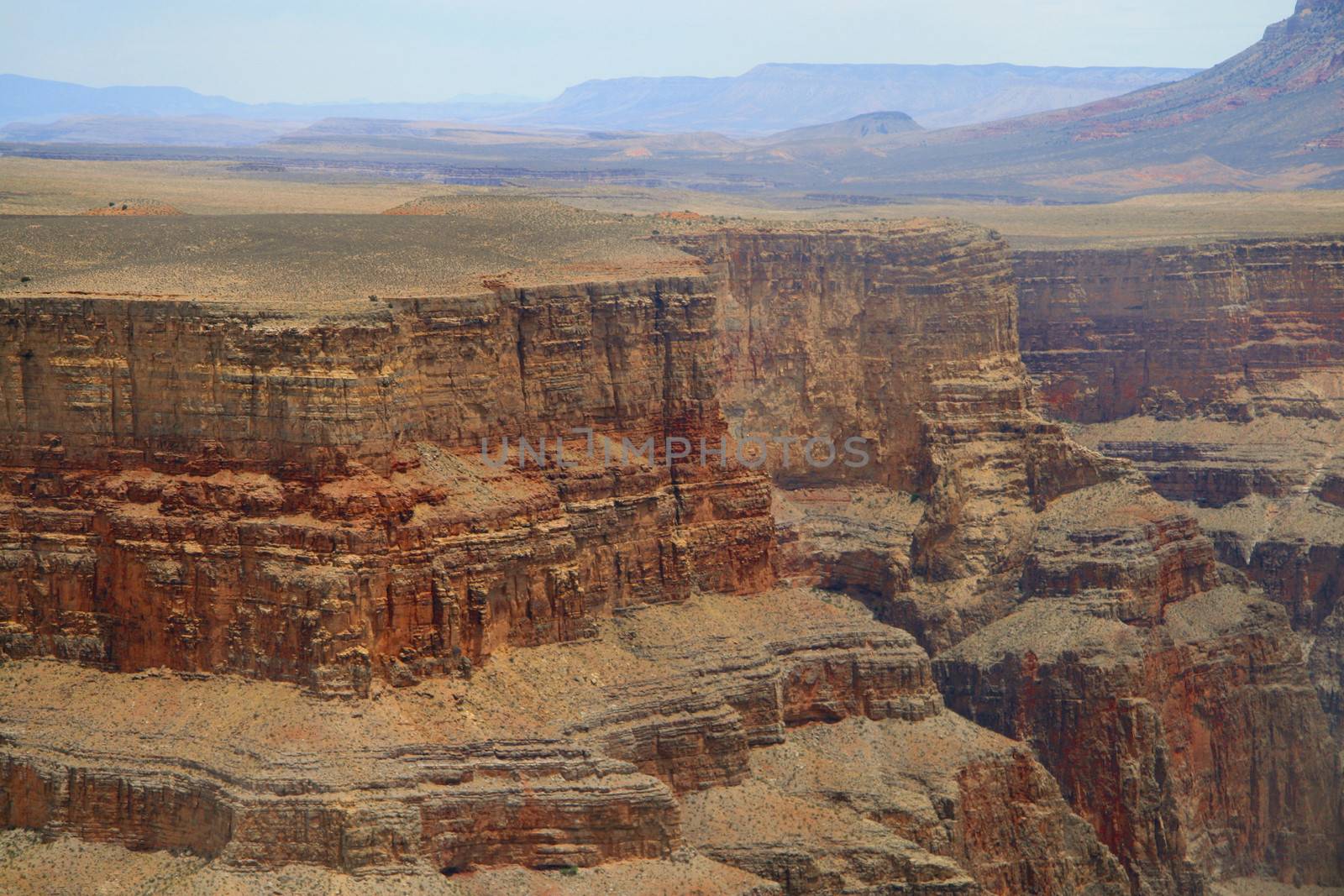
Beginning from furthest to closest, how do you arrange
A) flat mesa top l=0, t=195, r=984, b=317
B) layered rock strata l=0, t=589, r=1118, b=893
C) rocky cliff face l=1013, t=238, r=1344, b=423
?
rocky cliff face l=1013, t=238, r=1344, b=423 < flat mesa top l=0, t=195, r=984, b=317 < layered rock strata l=0, t=589, r=1118, b=893

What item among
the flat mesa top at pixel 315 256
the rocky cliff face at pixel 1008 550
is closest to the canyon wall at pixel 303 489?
the flat mesa top at pixel 315 256

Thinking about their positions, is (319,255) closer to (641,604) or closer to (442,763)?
(641,604)

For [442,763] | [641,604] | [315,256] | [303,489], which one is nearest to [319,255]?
[315,256]

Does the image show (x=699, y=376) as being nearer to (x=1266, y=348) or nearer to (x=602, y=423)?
(x=602, y=423)

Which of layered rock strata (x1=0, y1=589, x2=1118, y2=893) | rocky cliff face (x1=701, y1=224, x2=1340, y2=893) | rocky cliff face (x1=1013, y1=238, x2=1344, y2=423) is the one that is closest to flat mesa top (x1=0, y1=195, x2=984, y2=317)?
layered rock strata (x1=0, y1=589, x2=1118, y2=893)

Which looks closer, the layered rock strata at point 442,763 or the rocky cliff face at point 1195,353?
the layered rock strata at point 442,763

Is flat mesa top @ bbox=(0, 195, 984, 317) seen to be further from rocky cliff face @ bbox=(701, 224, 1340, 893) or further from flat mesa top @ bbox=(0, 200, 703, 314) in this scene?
rocky cliff face @ bbox=(701, 224, 1340, 893)

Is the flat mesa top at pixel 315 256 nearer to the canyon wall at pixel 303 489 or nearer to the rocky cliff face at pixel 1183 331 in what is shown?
the canyon wall at pixel 303 489
